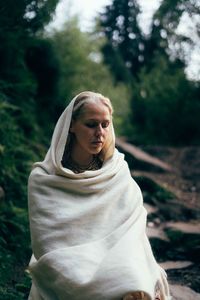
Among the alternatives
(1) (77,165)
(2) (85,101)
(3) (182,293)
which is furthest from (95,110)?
(3) (182,293)

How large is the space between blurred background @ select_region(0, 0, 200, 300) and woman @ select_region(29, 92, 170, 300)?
1270 mm

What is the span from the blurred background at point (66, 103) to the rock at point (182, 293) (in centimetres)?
25

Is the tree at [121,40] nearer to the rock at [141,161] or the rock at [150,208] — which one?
the rock at [141,161]

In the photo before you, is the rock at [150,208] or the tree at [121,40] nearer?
the rock at [150,208]

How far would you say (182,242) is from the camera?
597 centimetres

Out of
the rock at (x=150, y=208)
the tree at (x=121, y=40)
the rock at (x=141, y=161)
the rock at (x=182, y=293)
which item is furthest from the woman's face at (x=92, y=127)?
the tree at (x=121, y=40)

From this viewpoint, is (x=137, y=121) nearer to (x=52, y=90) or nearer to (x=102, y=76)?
(x=102, y=76)

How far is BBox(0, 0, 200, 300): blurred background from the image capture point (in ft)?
18.5

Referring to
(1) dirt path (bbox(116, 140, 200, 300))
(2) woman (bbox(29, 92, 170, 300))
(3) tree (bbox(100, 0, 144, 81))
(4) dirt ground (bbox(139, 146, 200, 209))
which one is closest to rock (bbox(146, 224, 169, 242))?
(1) dirt path (bbox(116, 140, 200, 300))

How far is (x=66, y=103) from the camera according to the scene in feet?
37.5

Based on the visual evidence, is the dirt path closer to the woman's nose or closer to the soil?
the soil

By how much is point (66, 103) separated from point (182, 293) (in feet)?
25.3

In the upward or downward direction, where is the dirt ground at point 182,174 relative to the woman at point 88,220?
downward

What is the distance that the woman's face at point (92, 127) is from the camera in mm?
3006
